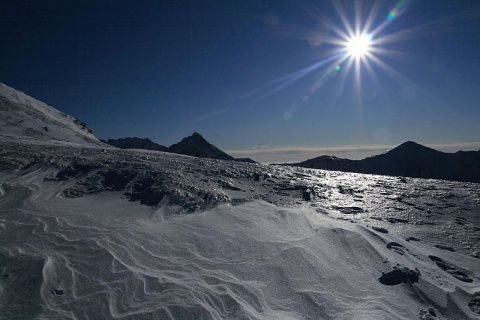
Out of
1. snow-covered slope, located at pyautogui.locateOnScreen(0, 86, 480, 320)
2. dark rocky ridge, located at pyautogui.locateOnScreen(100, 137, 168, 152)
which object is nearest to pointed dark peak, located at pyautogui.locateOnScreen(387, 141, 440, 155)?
snow-covered slope, located at pyautogui.locateOnScreen(0, 86, 480, 320)

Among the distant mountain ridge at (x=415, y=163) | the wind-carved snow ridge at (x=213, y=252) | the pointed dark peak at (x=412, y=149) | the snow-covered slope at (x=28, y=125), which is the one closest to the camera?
the wind-carved snow ridge at (x=213, y=252)

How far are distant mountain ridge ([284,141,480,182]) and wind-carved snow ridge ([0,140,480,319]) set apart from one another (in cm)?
5236

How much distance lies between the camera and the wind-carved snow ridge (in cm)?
278

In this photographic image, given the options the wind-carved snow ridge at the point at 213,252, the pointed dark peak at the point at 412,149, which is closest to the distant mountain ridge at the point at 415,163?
the pointed dark peak at the point at 412,149

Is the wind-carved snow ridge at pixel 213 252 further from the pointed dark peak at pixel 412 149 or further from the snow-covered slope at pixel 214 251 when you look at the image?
the pointed dark peak at pixel 412 149

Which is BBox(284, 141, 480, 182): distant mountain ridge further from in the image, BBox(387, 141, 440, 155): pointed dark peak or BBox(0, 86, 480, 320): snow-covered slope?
BBox(0, 86, 480, 320): snow-covered slope

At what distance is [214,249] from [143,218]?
1.70 m

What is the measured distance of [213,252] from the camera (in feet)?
12.4

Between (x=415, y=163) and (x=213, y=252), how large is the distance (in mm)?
80372

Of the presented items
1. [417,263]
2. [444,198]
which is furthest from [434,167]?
[417,263]

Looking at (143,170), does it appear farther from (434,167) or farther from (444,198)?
(434,167)

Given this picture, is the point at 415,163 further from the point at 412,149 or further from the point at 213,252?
the point at 213,252

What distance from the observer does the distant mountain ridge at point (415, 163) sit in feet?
201

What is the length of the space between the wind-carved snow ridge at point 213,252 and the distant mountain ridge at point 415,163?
172ft
